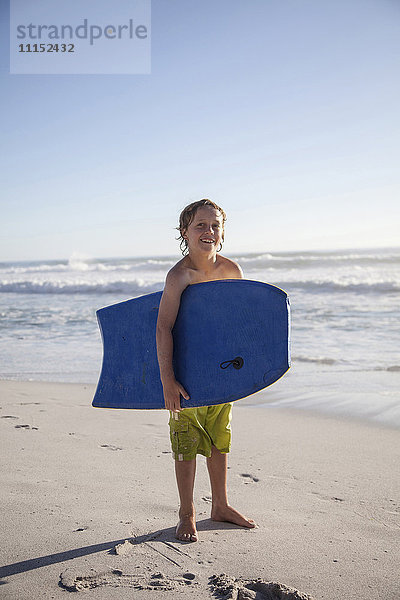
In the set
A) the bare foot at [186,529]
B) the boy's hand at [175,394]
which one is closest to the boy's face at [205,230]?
the boy's hand at [175,394]

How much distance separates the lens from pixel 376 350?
642 centimetres

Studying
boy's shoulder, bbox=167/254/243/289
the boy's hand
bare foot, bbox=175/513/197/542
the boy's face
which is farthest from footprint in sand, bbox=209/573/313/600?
the boy's face

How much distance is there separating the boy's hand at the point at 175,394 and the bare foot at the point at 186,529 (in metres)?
0.45

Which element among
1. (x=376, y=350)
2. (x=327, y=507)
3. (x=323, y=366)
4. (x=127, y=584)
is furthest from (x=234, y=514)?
(x=376, y=350)

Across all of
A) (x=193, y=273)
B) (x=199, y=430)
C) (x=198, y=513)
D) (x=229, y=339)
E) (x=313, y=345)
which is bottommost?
(x=198, y=513)

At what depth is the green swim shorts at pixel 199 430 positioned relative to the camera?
229cm

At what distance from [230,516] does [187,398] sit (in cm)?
57

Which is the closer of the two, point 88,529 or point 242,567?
point 242,567

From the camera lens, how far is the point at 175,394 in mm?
2244

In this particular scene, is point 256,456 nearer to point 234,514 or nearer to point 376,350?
point 234,514

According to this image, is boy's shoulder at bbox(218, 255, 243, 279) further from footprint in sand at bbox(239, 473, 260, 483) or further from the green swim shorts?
footprint in sand at bbox(239, 473, 260, 483)

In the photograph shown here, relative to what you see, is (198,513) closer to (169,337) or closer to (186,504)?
(186,504)

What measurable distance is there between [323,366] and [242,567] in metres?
3.97

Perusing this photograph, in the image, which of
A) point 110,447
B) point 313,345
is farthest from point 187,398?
point 313,345
